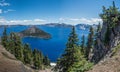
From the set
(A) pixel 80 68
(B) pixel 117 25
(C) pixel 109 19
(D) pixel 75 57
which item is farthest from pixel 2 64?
(C) pixel 109 19

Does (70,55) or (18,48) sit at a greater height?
(70,55)

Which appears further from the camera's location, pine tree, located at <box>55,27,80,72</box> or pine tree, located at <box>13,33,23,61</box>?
pine tree, located at <box>13,33,23,61</box>

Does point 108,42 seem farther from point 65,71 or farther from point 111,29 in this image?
point 65,71

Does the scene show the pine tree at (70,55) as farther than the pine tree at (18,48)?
No

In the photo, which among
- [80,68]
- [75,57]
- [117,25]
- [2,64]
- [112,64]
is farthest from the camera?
[117,25]

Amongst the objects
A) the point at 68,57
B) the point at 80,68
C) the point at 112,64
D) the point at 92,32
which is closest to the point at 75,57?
the point at 68,57

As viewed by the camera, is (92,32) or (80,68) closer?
(80,68)

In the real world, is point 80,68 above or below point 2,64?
below

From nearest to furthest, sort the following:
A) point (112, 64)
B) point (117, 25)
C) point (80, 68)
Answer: point (112, 64) < point (80, 68) < point (117, 25)

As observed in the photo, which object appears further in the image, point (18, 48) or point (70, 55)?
point (18, 48)

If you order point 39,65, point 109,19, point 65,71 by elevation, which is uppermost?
point 109,19
